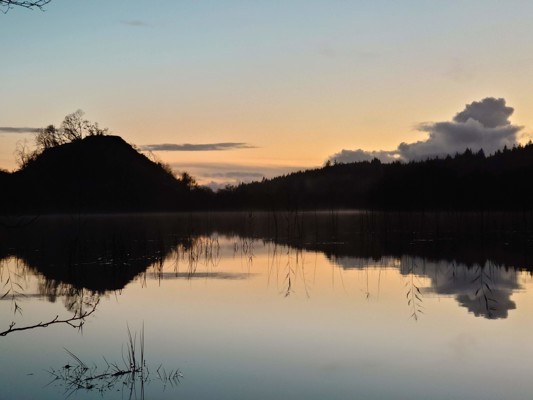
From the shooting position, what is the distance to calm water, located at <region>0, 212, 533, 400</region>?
30.3 feet

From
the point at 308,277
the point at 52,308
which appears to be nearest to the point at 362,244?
the point at 308,277

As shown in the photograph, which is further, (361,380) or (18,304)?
(18,304)

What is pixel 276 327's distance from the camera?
43.0 ft

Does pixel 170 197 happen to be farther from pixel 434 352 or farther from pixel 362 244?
pixel 434 352

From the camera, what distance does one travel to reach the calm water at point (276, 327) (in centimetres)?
924

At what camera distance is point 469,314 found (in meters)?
14.1

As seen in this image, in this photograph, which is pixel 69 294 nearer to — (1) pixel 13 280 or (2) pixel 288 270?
(1) pixel 13 280

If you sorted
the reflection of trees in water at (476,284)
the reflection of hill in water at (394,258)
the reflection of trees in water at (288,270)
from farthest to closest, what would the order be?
the reflection of trees in water at (288,270) < the reflection of hill in water at (394,258) < the reflection of trees in water at (476,284)

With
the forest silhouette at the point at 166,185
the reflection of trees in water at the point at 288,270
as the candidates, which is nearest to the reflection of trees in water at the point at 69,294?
the reflection of trees in water at the point at 288,270

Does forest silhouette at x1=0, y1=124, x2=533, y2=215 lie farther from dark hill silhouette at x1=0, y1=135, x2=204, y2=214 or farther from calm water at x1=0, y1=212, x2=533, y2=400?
calm water at x1=0, y1=212, x2=533, y2=400

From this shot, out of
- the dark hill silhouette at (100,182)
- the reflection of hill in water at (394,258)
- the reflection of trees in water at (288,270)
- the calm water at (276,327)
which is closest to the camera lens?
the calm water at (276,327)

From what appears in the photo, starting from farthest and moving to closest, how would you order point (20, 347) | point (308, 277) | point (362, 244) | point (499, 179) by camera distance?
point (499, 179), point (362, 244), point (308, 277), point (20, 347)

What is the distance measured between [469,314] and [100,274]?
41.9 feet

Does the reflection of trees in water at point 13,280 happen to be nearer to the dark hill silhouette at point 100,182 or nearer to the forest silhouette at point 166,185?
the forest silhouette at point 166,185
